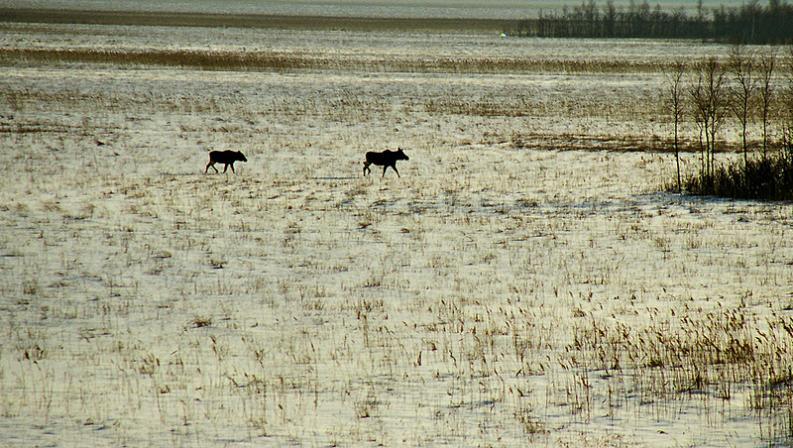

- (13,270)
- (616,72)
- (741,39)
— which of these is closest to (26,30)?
(616,72)

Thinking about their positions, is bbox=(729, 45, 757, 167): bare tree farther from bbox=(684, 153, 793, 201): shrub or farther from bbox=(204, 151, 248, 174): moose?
bbox=(204, 151, 248, 174): moose

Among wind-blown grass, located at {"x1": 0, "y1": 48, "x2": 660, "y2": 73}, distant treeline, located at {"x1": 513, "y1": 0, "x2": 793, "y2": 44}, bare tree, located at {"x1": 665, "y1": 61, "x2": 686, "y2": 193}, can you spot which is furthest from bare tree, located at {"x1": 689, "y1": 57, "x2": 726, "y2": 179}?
distant treeline, located at {"x1": 513, "y1": 0, "x2": 793, "y2": 44}

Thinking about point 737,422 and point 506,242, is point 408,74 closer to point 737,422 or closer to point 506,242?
point 506,242

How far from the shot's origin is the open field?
7801mm

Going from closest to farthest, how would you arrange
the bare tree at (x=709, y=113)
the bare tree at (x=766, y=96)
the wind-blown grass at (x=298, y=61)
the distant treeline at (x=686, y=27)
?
the bare tree at (x=766, y=96) → the bare tree at (x=709, y=113) → the wind-blown grass at (x=298, y=61) → the distant treeline at (x=686, y=27)

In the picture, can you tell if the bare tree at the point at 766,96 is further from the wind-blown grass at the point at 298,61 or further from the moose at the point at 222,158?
the wind-blown grass at the point at 298,61

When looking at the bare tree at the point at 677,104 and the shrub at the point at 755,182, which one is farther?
the bare tree at the point at 677,104

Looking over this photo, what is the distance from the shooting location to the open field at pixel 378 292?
25.6 ft

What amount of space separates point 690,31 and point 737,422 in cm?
11110

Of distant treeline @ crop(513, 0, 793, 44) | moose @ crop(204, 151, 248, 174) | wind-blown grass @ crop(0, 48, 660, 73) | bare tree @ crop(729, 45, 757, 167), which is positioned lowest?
moose @ crop(204, 151, 248, 174)

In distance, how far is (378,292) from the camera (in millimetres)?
12031

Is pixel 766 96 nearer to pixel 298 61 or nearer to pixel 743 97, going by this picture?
pixel 743 97

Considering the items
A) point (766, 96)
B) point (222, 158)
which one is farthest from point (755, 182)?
point (222, 158)

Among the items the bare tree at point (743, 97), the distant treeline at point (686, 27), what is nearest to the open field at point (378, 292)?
the bare tree at point (743, 97)
